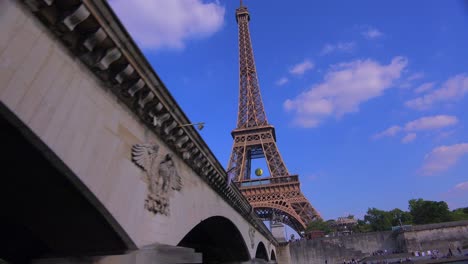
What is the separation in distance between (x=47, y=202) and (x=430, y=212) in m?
84.9

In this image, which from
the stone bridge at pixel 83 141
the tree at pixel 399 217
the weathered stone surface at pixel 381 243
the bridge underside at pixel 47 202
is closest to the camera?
the stone bridge at pixel 83 141

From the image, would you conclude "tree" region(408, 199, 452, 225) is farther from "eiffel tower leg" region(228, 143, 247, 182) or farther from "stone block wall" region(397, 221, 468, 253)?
"eiffel tower leg" region(228, 143, 247, 182)

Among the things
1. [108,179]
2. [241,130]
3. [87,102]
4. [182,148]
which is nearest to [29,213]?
[108,179]

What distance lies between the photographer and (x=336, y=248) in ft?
183

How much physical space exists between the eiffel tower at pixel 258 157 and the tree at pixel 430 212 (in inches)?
1248

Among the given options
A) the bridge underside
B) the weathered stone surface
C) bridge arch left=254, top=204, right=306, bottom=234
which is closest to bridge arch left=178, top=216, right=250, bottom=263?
the bridge underside

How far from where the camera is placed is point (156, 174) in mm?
7996

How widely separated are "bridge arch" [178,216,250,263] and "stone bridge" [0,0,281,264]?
868 centimetres

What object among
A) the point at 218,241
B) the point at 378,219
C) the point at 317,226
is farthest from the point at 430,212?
the point at 218,241

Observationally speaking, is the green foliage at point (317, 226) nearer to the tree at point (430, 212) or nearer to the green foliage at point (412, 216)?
the green foliage at point (412, 216)

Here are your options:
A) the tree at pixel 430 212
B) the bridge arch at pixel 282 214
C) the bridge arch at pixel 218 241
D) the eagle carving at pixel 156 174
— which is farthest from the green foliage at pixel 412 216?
the eagle carving at pixel 156 174

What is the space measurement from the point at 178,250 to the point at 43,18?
5716 mm

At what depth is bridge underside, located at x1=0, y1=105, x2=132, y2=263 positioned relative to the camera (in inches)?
194

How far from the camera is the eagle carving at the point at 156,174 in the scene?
7293 millimetres
